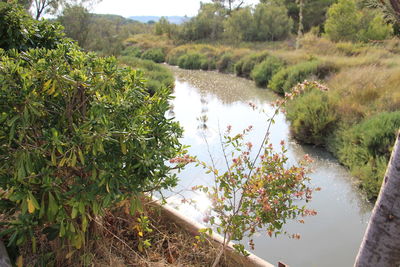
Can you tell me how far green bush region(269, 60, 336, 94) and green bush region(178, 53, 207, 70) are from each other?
6161 mm

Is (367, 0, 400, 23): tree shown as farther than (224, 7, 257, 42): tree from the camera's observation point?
No

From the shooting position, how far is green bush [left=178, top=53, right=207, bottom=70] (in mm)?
15508

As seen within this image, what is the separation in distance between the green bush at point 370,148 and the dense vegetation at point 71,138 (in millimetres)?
2943

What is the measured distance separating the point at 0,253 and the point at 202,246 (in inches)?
41.2

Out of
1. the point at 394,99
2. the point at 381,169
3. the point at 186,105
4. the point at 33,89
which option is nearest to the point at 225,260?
the point at 33,89

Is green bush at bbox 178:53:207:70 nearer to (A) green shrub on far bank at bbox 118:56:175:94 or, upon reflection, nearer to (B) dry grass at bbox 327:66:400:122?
(A) green shrub on far bank at bbox 118:56:175:94

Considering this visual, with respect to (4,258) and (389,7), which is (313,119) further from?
(4,258)

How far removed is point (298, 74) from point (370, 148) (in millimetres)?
4847

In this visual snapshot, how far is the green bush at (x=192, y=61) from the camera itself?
15.5 metres

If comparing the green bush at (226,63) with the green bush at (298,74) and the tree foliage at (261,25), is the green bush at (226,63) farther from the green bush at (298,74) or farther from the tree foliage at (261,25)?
the tree foliage at (261,25)

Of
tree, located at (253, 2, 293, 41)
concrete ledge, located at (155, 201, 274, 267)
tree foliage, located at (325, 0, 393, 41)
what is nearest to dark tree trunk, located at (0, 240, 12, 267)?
concrete ledge, located at (155, 201, 274, 267)

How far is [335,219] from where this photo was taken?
351 centimetres

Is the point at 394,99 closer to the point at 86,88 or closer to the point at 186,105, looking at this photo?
the point at 186,105

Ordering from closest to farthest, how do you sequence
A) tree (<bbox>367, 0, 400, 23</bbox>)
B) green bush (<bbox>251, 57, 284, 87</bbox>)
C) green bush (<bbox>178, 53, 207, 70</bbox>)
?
tree (<bbox>367, 0, 400, 23</bbox>)
green bush (<bbox>251, 57, 284, 87</bbox>)
green bush (<bbox>178, 53, 207, 70</bbox>)
